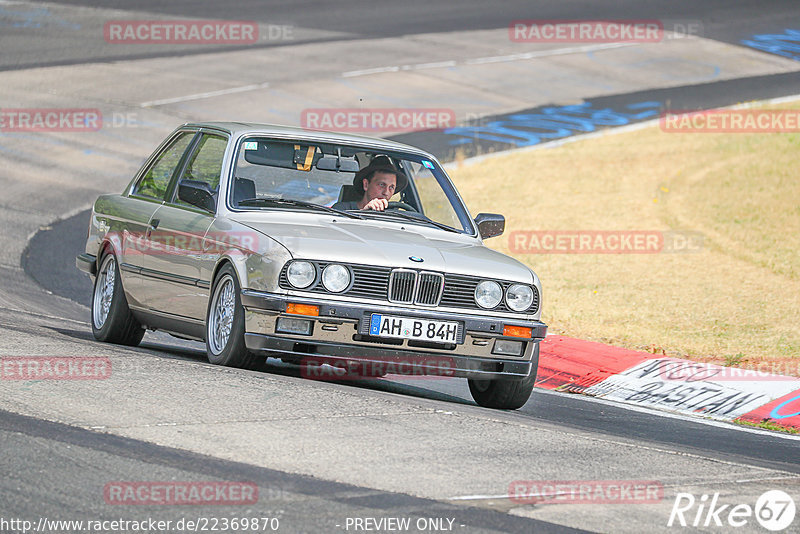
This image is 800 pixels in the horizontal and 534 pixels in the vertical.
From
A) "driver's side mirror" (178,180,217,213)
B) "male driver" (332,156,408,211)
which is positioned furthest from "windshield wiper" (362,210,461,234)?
"driver's side mirror" (178,180,217,213)

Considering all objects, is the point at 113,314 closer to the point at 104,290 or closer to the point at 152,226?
the point at 104,290

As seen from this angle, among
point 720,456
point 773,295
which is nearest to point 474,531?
point 720,456

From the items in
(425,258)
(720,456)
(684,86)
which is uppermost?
(684,86)

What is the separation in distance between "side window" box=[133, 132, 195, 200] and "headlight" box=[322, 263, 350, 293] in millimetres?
2279

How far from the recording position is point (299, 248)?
7.68m

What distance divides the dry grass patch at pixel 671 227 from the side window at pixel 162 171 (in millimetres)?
4180

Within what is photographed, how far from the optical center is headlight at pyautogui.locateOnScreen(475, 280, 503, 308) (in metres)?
7.98

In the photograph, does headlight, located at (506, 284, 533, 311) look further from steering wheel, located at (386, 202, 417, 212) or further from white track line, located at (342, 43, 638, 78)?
white track line, located at (342, 43, 638, 78)

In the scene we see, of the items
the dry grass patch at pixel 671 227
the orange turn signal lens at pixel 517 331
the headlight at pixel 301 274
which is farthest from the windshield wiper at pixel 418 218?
the dry grass patch at pixel 671 227

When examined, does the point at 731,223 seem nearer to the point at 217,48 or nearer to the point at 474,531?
the point at 474,531

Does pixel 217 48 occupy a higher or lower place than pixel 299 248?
higher

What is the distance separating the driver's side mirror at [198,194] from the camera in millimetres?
8617

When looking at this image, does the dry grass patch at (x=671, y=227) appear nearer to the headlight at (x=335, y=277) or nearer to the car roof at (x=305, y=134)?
the car roof at (x=305, y=134)

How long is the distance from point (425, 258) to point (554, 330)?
14.9 feet
